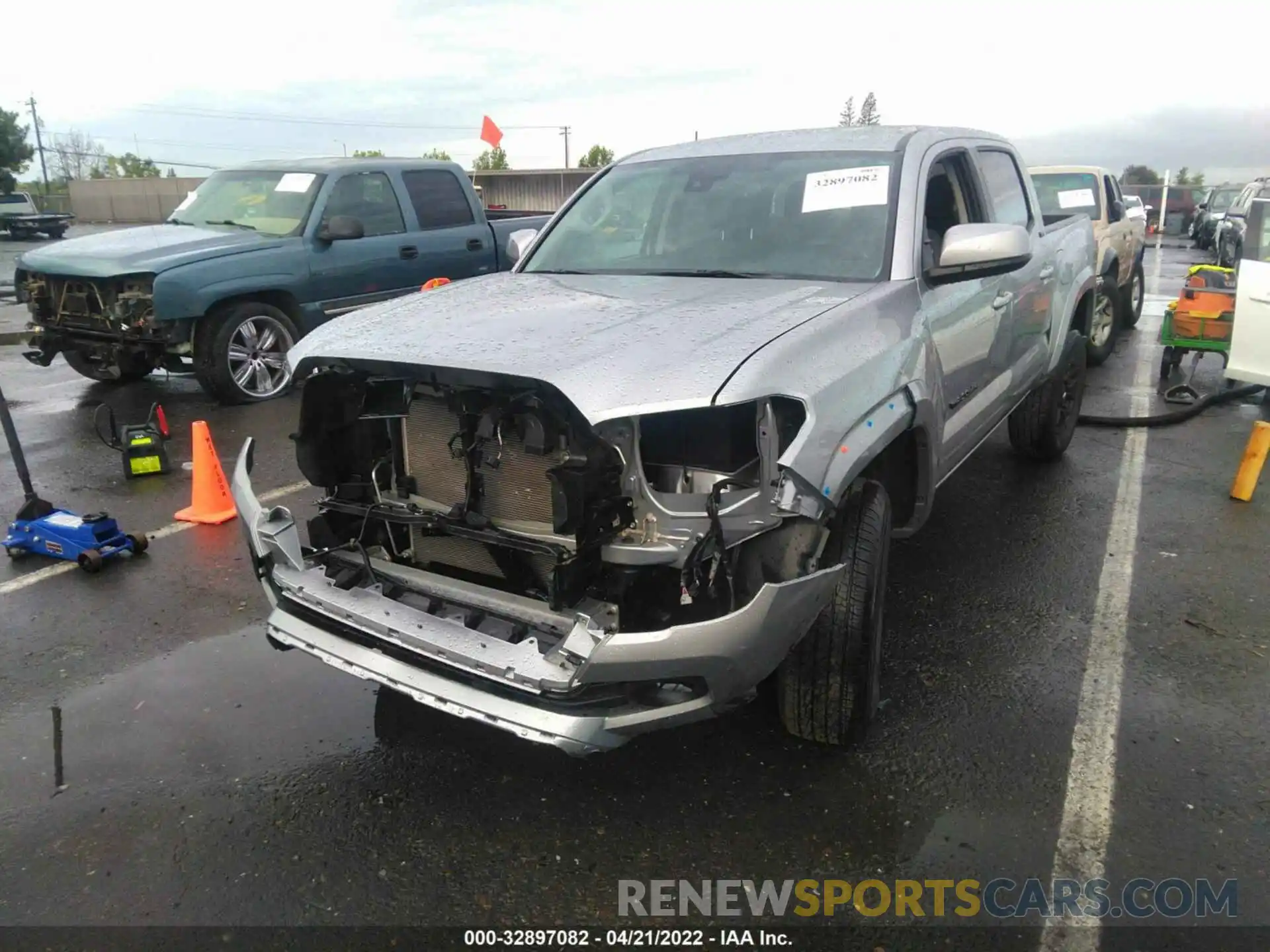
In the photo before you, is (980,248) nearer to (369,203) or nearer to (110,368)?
(369,203)

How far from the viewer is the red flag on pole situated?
1174 centimetres

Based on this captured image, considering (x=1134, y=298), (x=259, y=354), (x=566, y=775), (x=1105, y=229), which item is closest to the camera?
(x=566, y=775)

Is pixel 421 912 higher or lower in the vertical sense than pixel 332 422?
lower

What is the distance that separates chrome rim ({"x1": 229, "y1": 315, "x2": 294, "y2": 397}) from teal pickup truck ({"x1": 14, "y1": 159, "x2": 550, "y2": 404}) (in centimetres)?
1

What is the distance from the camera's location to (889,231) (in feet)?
11.7

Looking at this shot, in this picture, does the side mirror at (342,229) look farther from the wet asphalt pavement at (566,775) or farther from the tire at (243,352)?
the wet asphalt pavement at (566,775)

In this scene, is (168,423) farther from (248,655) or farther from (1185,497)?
(1185,497)

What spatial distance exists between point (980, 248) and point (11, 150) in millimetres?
55511

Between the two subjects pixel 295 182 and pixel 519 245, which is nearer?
pixel 519 245

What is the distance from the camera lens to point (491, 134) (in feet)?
39.2

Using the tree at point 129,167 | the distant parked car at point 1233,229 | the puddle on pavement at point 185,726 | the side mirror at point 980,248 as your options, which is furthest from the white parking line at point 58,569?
the tree at point 129,167

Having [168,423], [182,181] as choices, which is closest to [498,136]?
[168,423]

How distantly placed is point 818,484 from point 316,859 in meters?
1.72

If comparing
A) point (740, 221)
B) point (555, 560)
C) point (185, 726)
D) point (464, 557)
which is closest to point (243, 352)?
point (185, 726)
